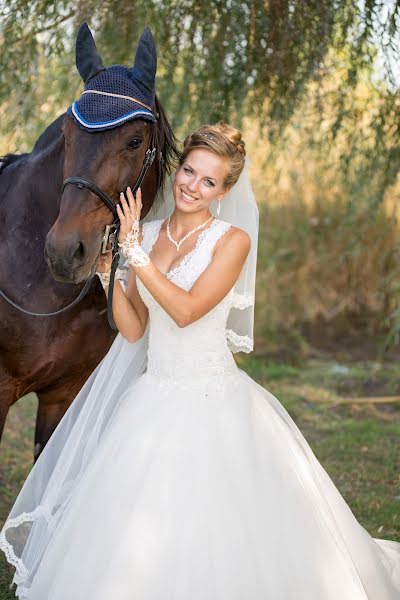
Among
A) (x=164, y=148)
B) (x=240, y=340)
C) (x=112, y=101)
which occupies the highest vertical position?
(x=112, y=101)

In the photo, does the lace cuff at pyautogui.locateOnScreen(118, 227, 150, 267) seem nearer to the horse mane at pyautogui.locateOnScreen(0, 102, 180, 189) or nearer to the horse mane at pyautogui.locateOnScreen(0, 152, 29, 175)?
the horse mane at pyautogui.locateOnScreen(0, 102, 180, 189)

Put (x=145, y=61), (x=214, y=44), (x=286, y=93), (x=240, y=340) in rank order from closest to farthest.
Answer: (x=145, y=61), (x=240, y=340), (x=214, y=44), (x=286, y=93)

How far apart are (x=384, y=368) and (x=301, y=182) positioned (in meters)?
2.20

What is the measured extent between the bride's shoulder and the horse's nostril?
0.49 m

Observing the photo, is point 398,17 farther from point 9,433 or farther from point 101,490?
point 9,433

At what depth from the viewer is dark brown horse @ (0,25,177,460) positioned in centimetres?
257

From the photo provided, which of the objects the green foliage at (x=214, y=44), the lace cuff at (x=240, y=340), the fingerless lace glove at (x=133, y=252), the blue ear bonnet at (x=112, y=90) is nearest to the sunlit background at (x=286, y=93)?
the green foliage at (x=214, y=44)

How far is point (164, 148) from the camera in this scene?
290 cm

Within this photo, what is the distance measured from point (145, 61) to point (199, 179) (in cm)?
44

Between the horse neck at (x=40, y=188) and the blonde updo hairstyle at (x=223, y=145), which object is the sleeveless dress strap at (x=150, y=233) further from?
the horse neck at (x=40, y=188)

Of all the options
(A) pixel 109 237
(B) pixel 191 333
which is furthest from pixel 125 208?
(B) pixel 191 333

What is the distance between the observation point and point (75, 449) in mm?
2900

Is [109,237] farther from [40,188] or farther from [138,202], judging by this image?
[40,188]

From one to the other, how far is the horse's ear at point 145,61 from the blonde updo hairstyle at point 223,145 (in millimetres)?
242
